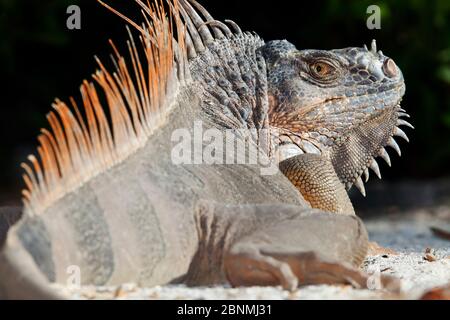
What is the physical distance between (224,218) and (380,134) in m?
2.20

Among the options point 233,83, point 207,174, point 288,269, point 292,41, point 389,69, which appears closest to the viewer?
point 288,269

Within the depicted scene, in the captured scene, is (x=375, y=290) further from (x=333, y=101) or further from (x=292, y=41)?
(x=292, y=41)

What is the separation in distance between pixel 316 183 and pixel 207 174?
104 centimetres

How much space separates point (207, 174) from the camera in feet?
17.3

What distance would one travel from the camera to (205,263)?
4.89 m

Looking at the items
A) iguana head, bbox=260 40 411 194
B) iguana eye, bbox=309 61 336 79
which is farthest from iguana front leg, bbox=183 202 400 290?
iguana eye, bbox=309 61 336 79

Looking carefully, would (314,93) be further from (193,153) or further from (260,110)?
(193,153)

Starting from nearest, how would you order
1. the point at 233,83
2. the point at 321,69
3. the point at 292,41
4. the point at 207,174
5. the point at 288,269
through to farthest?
the point at 288,269, the point at 207,174, the point at 233,83, the point at 321,69, the point at 292,41

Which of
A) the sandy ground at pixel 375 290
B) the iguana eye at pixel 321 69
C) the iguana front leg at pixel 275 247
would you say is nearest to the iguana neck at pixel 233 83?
the iguana eye at pixel 321 69

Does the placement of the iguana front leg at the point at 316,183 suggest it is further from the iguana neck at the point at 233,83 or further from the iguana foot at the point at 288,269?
the iguana foot at the point at 288,269

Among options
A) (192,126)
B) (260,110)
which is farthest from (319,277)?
(260,110)

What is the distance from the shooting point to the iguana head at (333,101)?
6.32m

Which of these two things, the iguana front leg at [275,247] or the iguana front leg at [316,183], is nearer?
the iguana front leg at [275,247]

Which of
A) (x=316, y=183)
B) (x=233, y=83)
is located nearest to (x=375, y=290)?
(x=316, y=183)
